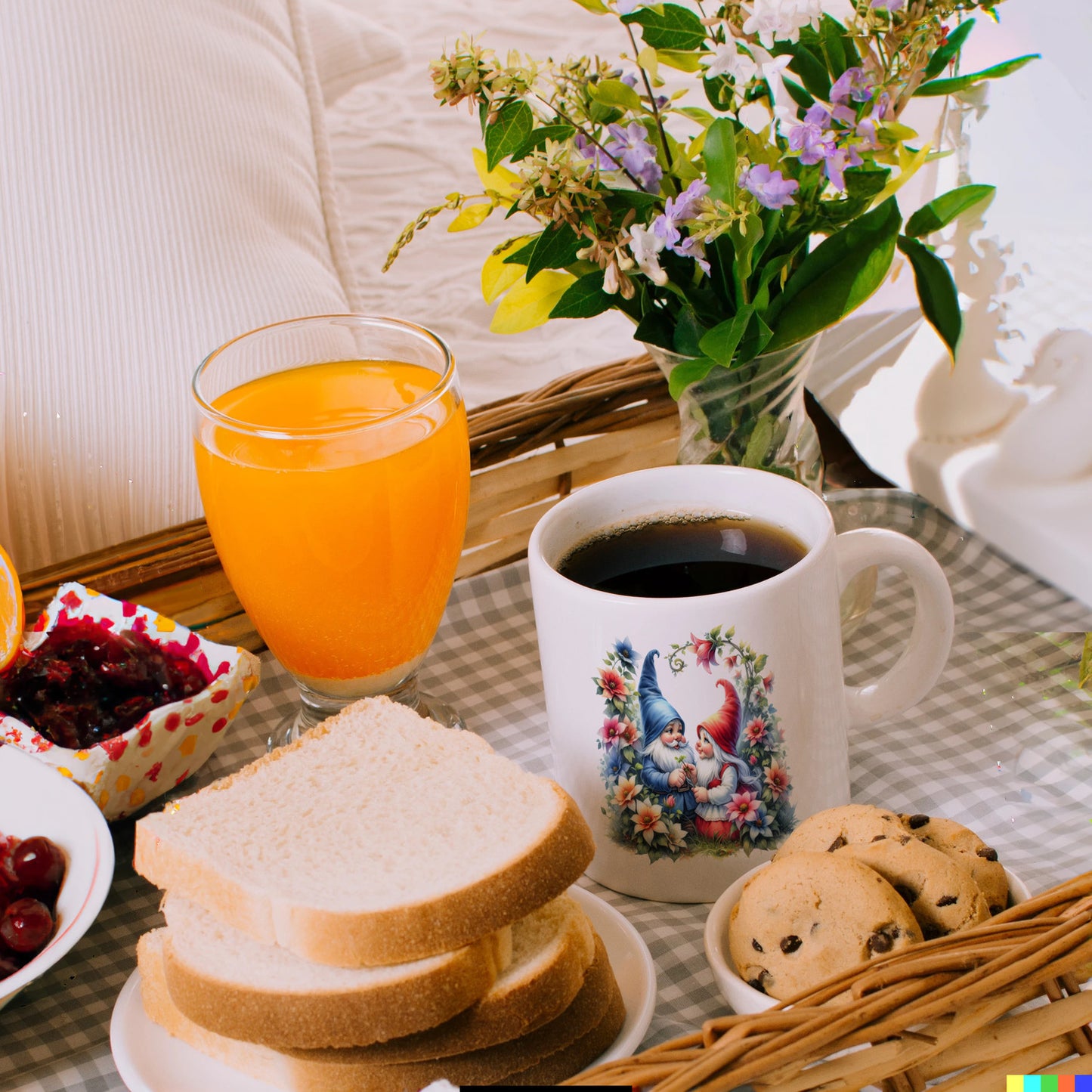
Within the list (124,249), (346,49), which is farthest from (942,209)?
(346,49)

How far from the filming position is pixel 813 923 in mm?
543

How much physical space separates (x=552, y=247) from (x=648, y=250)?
7 centimetres

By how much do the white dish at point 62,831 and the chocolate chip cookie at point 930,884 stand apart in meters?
0.36

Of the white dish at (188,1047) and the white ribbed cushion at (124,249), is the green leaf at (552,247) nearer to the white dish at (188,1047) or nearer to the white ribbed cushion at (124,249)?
the white dish at (188,1047)

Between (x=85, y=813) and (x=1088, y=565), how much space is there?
666 mm

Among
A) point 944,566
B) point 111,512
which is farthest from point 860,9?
point 111,512

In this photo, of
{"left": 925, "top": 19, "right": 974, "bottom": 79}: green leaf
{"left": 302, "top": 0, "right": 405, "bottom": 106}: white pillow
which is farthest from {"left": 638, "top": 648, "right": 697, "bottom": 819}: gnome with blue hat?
{"left": 302, "top": 0, "right": 405, "bottom": 106}: white pillow

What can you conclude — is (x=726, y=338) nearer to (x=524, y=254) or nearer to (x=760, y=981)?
(x=524, y=254)

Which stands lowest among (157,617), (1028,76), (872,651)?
(872,651)

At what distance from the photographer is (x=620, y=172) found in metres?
0.77

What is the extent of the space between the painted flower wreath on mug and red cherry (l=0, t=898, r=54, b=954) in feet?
0.92

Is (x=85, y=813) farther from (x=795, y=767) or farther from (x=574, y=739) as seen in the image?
(x=795, y=767)

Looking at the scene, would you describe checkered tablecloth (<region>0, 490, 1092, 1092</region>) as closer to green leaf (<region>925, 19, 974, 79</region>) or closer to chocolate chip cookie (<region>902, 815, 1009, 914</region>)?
chocolate chip cookie (<region>902, 815, 1009, 914</region>)

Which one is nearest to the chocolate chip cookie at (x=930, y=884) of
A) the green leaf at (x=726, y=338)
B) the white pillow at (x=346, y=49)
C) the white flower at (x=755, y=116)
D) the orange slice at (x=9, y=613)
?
the green leaf at (x=726, y=338)
